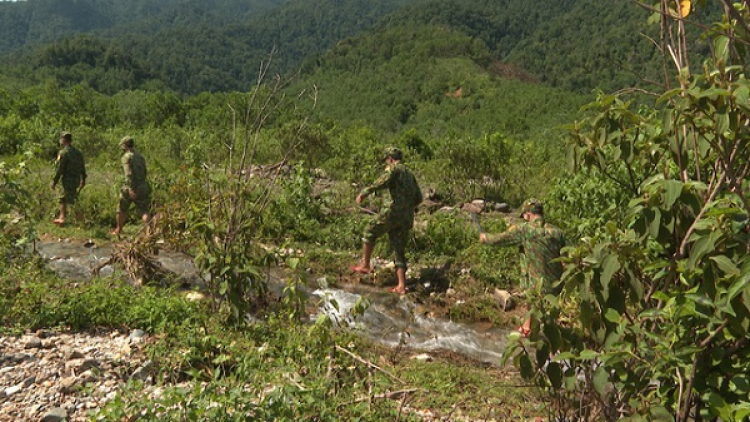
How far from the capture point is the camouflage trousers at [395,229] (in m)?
6.91

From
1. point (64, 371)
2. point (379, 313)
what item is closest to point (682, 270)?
point (64, 371)

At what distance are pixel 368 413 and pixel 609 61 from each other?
224cm

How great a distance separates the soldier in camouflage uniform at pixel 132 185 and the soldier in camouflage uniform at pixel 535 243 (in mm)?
4653

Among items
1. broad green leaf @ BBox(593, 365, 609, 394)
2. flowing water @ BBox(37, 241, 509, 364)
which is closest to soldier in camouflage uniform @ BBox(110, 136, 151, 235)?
flowing water @ BBox(37, 241, 509, 364)

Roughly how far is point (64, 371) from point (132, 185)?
4200 mm

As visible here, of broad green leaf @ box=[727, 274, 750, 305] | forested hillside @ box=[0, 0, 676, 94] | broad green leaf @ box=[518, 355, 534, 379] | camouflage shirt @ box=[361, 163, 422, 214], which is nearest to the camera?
broad green leaf @ box=[727, 274, 750, 305]

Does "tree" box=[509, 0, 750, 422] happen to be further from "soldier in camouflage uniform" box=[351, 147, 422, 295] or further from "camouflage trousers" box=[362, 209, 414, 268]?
"camouflage trousers" box=[362, 209, 414, 268]

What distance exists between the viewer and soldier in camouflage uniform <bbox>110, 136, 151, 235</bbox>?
771 cm

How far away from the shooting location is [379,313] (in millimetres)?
6484

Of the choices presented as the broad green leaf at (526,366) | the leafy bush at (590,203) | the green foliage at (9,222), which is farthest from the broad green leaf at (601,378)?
the green foliage at (9,222)

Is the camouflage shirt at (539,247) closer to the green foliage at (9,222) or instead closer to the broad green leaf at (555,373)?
the broad green leaf at (555,373)

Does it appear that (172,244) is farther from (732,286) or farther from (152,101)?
(152,101)

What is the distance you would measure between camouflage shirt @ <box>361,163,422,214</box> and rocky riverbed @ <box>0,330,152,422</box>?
3159 millimetres

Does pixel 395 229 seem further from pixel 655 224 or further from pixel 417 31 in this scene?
pixel 417 31
